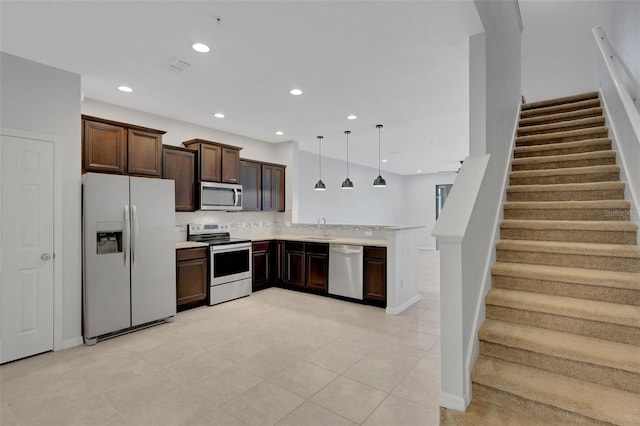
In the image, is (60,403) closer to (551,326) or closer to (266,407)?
(266,407)

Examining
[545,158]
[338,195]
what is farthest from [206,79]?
[338,195]

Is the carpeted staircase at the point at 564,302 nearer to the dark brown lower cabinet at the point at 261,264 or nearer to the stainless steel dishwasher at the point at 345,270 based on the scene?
the stainless steel dishwasher at the point at 345,270

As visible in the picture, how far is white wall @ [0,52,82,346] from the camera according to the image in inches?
117

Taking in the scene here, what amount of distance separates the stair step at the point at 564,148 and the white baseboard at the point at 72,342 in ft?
17.5

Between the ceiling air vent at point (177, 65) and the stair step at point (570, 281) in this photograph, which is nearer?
the stair step at point (570, 281)

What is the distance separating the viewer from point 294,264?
5484 millimetres

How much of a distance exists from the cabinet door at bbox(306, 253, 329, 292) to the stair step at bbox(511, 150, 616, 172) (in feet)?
9.73

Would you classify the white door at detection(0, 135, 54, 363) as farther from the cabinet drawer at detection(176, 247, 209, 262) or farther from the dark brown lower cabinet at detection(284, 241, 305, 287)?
the dark brown lower cabinet at detection(284, 241, 305, 287)

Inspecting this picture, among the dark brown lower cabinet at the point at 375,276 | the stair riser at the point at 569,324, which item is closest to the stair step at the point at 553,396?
the stair riser at the point at 569,324

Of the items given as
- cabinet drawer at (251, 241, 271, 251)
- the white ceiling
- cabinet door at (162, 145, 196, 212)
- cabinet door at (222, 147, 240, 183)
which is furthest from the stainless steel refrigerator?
cabinet drawer at (251, 241, 271, 251)

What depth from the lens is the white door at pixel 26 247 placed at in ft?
9.45

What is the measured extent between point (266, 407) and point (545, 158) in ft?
12.0

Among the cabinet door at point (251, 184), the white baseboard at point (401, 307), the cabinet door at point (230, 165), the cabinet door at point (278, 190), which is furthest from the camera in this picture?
the cabinet door at point (278, 190)

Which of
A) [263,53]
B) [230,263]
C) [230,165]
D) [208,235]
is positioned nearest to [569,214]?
[263,53]
